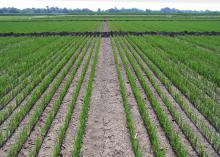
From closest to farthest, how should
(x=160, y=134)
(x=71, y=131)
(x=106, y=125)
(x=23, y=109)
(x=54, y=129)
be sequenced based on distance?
(x=160, y=134), (x=71, y=131), (x=54, y=129), (x=106, y=125), (x=23, y=109)

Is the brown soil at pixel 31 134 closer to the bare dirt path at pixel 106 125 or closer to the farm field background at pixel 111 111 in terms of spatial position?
the farm field background at pixel 111 111

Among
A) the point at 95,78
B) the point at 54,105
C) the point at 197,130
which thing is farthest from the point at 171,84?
the point at 54,105

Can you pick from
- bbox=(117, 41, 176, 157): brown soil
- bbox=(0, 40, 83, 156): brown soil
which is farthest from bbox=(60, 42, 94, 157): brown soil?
bbox=(117, 41, 176, 157): brown soil

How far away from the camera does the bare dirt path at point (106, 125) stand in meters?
5.68

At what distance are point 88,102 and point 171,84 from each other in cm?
394

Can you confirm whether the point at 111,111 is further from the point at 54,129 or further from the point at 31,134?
the point at 31,134

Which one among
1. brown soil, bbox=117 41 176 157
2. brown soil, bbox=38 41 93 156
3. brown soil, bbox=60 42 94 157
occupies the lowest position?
brown soil, bbox=38 41 93 156

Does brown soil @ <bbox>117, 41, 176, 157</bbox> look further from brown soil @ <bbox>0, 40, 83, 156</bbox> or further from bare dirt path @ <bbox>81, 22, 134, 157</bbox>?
brown soil @ <bbox>0, 40, 83, 156</bbox>

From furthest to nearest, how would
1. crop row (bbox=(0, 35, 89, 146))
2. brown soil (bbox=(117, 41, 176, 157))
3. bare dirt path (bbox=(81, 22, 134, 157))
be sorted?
crop row (bbox=(0, 35, 89, 146)), bare dirt path (bbox=(81, 22, 134, 157)), brown soil (bbox=(117, 41, 176, 157))

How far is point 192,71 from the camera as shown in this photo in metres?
12.8

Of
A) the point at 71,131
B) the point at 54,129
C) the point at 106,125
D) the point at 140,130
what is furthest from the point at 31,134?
the point at 140,130

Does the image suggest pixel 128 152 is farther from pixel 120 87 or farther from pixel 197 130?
pixel 120 87

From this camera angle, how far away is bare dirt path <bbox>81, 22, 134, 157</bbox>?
568 centimetres

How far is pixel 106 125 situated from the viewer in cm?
694
